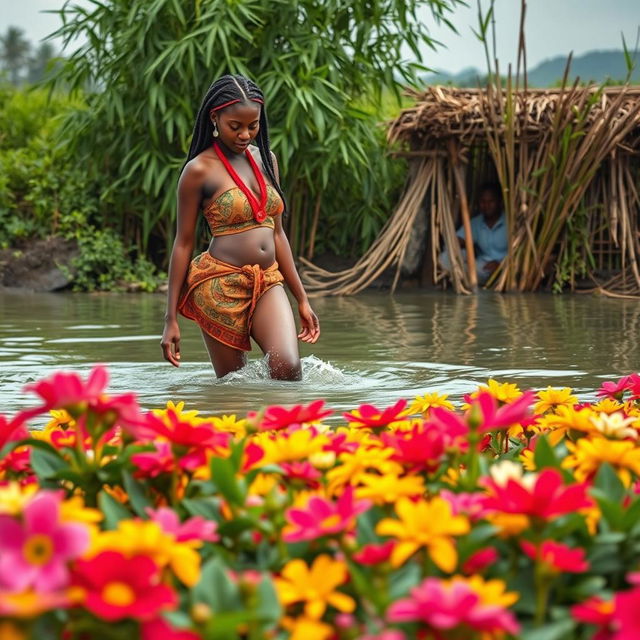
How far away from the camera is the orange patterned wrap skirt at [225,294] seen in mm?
5254

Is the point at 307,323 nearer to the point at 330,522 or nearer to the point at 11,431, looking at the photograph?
the point at 11,431

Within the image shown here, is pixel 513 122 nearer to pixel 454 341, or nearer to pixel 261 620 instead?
pixel 454 341

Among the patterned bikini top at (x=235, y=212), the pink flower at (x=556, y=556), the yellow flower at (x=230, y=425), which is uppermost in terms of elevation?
the patterned bikini top at (x=235, y=212)

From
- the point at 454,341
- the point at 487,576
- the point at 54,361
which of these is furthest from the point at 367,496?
the point at 454,341

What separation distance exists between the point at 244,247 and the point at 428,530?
13.2ft

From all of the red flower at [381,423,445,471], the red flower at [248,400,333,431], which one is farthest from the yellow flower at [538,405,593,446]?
the red flower at [248,400,333,431]

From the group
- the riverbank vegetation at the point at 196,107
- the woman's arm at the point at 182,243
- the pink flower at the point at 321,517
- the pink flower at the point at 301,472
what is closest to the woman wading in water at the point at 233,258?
the woman's arm at the point at 182,243

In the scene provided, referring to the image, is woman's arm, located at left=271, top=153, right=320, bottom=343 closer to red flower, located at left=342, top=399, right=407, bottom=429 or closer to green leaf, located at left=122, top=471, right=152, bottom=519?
red flower, located at left=342, top=399, right=407, bottom=429

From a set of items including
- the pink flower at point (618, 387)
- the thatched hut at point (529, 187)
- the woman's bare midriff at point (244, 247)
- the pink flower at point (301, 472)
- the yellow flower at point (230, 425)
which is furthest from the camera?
the thatched hut at point (529, 187)

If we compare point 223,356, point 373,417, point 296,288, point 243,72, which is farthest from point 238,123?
point 243,72

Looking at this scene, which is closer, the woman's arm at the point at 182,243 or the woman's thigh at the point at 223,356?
the woman's arm at the point at 182,243

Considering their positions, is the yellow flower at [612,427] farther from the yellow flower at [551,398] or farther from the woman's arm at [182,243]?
the woman's arm at [182,243]

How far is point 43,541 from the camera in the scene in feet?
3.70

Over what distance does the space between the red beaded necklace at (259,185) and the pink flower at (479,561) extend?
3.91m
